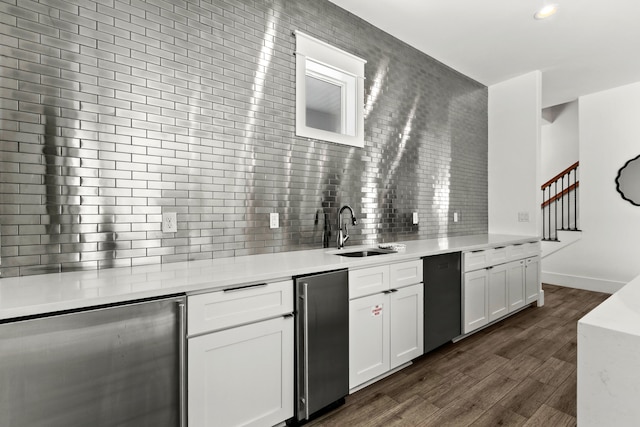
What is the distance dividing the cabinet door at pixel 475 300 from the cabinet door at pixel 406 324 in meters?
0.68

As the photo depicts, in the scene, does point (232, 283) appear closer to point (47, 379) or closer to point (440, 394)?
point (47, 379)

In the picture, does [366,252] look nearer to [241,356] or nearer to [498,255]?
[241,356]

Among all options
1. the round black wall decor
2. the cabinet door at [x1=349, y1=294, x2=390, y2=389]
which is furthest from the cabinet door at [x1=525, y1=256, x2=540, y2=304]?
the cabinet door at [x1=349, y1=294, x2=390, y2=389]

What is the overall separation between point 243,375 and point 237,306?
35 cm

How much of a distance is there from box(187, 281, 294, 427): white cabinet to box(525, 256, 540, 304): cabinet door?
11.1 ft

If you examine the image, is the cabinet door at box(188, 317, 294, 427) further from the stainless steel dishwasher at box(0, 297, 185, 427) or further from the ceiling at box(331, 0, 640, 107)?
the ceiling at box(331, 0, 640, 107)

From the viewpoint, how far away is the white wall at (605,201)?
4.58 m

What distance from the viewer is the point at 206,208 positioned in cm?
208

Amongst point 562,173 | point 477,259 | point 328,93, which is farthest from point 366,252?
point 562,173

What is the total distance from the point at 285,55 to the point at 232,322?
2.00 metres

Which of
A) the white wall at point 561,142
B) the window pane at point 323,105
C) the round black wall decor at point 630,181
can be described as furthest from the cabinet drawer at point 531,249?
the window pane at point 323,105

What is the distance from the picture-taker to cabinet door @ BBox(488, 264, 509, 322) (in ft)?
10.6

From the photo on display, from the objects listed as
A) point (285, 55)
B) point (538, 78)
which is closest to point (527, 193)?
point (538, 78)

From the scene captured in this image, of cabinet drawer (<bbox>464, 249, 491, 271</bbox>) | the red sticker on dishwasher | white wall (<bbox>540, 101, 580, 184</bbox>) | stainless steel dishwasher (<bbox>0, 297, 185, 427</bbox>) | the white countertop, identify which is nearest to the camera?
the white countertop
